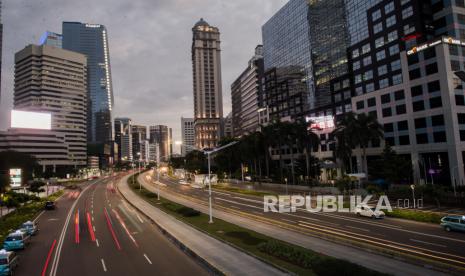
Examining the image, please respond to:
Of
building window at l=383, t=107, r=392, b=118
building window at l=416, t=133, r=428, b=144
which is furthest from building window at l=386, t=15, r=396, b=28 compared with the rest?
building window at l=416, t=133, r=428, b=144

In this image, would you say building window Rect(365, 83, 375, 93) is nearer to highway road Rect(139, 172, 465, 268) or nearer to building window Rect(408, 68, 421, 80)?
building window Rect(408, 68, 421, 80)

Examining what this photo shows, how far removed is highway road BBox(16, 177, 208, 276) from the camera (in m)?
24.4

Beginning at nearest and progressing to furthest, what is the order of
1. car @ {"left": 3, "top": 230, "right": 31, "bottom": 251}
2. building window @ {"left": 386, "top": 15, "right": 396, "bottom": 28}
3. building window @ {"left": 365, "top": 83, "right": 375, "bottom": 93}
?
car @ {"left": 3, "top": 230, "right": 31, "bottom": 251}, building window @ {"left": 386, "top": 15, "right": 396, "bottom": 28}, building window @ {"left": 365, "top": 83, "right": 375, "bottom": 93}

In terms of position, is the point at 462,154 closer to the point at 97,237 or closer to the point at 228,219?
the point at 228,219

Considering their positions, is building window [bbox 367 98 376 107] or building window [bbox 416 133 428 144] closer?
building window [bbox 416 133 428 144]

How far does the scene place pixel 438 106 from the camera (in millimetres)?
71812

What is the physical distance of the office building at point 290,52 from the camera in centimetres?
13275

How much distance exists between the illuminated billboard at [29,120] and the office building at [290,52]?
9263cm

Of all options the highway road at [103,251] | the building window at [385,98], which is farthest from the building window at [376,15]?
the highway road at [103,251]

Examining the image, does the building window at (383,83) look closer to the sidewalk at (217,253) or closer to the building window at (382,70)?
the building window at (382,70)

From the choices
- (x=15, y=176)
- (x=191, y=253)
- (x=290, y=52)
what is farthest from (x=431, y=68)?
(x=15, y=176)

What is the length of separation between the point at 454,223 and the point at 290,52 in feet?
399

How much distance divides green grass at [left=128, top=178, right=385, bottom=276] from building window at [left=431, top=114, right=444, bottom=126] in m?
57.6

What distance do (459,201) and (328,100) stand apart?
7261cm
